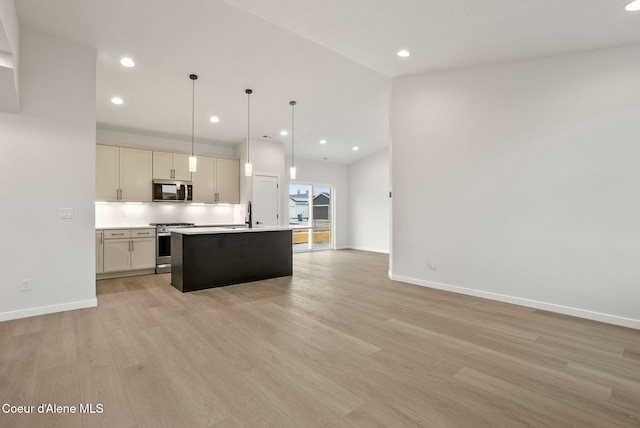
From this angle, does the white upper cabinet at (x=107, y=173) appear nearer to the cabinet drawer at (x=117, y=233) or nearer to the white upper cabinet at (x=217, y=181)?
the cabinet drawer at (x=117, y=233)

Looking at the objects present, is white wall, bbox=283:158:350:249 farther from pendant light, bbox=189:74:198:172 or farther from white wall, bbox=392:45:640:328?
white wall, bbox=392:45:640:328

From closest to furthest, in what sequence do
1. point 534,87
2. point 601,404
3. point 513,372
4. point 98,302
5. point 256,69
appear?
point 601,404 → point 513,372 → point 534,87 → point 98,302 → point 256,69

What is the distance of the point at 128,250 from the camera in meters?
5.41

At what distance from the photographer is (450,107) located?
14.2 ft

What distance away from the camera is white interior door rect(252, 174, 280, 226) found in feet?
23.1

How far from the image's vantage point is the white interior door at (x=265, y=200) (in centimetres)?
705

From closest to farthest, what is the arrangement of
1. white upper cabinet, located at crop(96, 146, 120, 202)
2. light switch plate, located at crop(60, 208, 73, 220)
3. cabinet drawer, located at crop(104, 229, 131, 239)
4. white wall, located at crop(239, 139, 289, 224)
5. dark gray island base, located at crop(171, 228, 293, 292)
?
light switch plate, located at crop(60, 208, 73, 220)
dark gray island base, located at crop(171, 228, 293, 292)
cabinet drawer, located at crop(104, 229, 131, 239)
white upper cabinet, located at crop(96, 146, 120, 202)
white wall, located at crop(239, 139, 289, 224)

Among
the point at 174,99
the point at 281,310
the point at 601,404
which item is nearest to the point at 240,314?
the point at 281,310

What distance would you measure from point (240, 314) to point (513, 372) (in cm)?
257

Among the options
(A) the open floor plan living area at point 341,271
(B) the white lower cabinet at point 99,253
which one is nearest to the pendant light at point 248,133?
(A) the open floor plan living area at point 341,271

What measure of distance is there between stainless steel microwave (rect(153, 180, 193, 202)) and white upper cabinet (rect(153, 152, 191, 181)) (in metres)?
0.10

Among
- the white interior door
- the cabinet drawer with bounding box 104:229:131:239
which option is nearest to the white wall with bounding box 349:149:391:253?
the white interior door

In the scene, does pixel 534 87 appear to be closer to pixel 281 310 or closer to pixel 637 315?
pixel 637 315

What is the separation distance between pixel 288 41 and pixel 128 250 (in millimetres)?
4438
